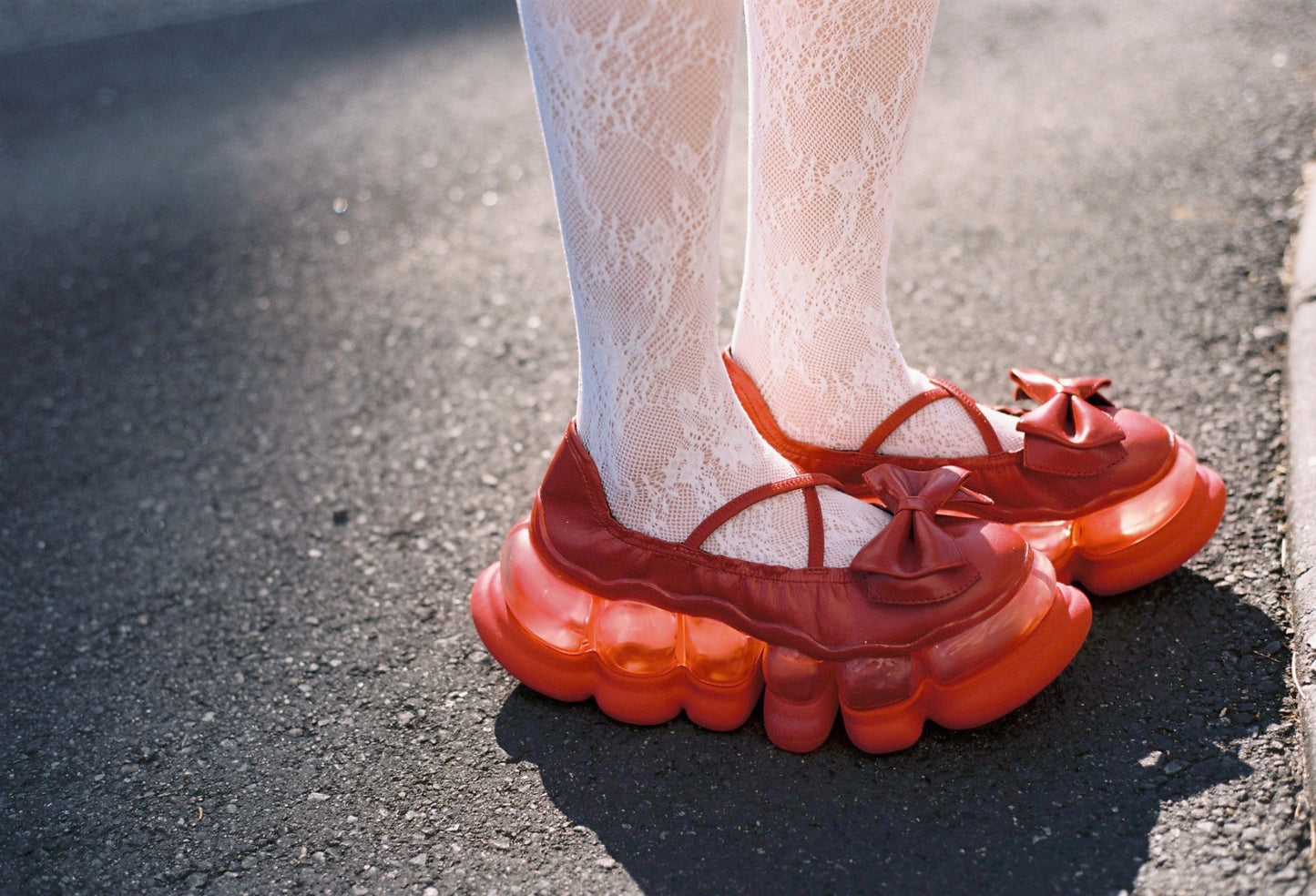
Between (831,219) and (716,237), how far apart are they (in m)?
0.22

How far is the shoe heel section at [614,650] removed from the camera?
1.19 m

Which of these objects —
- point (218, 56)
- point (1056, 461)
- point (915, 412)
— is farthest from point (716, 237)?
point (218, 56)

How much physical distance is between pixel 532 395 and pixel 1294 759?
126 cm

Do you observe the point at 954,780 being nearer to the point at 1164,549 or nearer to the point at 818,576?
the point at 818,576

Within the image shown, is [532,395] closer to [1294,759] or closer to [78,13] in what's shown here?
[1294,759]

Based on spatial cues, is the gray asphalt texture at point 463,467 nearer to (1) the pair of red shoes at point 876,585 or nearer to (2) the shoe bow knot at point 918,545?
(1) the pair of red shoes at point 876,585

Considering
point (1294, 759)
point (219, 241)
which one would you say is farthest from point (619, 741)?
point (219, 241)

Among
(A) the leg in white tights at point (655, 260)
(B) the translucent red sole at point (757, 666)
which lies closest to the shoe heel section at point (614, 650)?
(B) the translucent red sole at point (757, 666)

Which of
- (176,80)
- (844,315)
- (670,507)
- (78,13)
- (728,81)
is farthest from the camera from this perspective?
(78,13)

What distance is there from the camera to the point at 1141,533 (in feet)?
4.21

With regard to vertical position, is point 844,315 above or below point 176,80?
above

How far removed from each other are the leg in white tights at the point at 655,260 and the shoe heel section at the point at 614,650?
0.10 m

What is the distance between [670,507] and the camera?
1183mm

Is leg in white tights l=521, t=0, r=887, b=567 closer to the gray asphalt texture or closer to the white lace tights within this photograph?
the white lace tights
